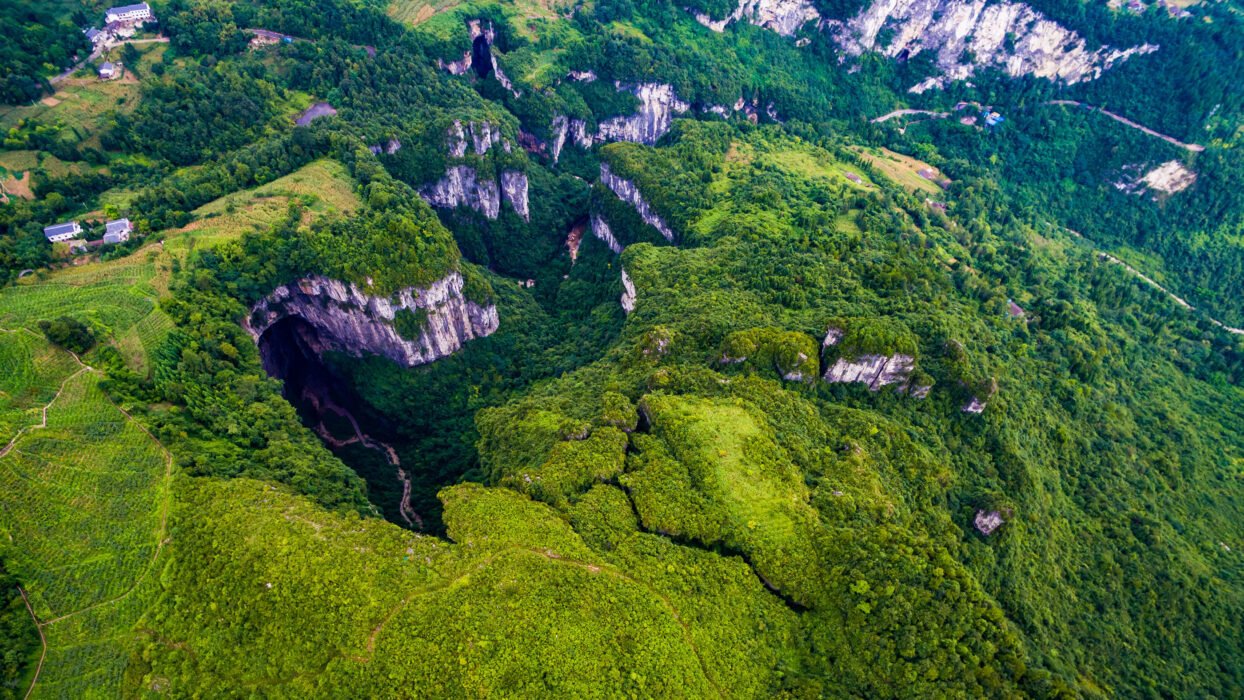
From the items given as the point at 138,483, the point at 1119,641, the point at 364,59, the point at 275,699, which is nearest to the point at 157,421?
the point at 138,483

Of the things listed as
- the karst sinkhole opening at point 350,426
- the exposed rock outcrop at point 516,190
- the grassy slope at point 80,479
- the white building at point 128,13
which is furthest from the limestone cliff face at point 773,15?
the grassy slope at point 80,479

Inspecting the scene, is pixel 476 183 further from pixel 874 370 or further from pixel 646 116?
pixel 874 370

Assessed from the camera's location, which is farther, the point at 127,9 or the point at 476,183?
the point at 476,183

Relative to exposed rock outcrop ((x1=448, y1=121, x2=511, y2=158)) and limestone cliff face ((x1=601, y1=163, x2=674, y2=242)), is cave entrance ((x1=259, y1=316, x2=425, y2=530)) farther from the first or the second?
limestone cliff face ((x1=601, y1=163, x2=674, y2=242))

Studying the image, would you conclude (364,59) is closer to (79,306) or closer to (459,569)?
(79,306)

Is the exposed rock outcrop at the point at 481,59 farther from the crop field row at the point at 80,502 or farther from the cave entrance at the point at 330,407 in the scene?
the crop field row at the point at 80,502

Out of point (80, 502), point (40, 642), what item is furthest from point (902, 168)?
point (40, 642)
